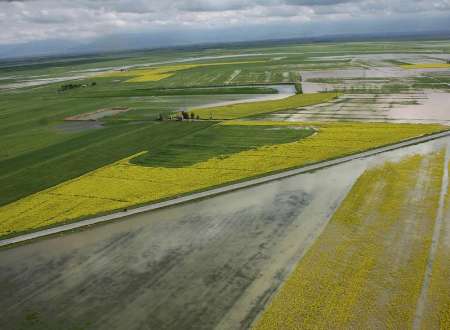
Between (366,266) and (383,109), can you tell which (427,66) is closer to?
(383,109)

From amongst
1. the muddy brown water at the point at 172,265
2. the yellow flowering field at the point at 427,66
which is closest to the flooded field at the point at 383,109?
the muddy brown water at the point at 172,265

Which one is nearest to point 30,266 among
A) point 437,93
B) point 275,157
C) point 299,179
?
point 299,179

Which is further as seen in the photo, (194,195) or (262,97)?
(262,97)

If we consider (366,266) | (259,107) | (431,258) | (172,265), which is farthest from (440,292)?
(259,107)

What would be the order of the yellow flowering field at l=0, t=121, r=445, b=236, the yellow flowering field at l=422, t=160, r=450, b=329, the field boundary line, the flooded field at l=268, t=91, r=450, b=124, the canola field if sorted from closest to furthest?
1. the yellow flowering field at l=422, t=160, r=450, b=329
2. the field boundary line
3. the yellow flowering field at l=0, t=121, r=445, b=236
4. the flooded field at l=268, t=91, r=450, b=124
5. the canola field

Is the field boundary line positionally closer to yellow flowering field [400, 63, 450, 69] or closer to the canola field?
the canola field

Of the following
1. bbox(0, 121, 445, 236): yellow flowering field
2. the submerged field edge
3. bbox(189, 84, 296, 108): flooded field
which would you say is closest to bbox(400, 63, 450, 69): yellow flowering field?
bbox(189, 84, 296, 108): flooded field
